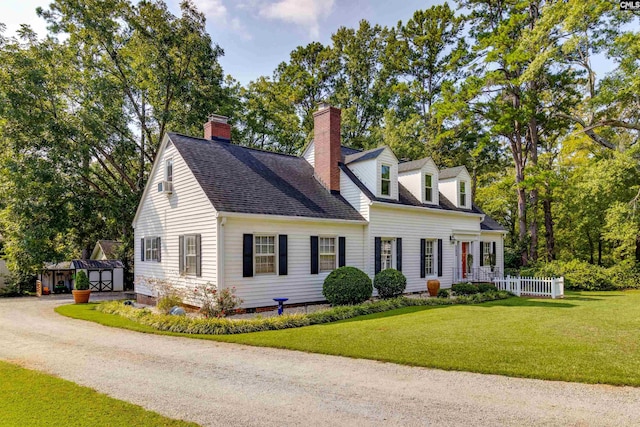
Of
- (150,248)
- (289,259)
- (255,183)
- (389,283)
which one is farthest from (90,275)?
(389,283)

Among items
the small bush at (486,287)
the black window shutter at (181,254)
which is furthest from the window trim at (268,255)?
the small bush at (486,287)

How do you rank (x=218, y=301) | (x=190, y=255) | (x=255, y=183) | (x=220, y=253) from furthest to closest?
1. (x=255, y=183)
2. (x=190, y=255)
3. (x=220, y=253)
4. (x=218, y=301)

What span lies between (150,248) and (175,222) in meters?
3.07

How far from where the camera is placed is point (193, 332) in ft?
34.3

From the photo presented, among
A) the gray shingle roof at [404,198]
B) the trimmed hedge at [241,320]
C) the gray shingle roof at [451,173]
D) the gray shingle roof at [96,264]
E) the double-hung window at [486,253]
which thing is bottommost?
the trimmed hedge at [241,320]

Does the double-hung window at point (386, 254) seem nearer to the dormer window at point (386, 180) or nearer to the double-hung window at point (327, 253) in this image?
the dormer window at point (386, 180)

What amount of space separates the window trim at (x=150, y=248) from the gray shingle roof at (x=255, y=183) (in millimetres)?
4624

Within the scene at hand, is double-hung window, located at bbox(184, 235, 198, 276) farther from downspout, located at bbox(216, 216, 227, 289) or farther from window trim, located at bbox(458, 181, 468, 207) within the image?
window trim, located at bbox(458, 181, 468, 207)

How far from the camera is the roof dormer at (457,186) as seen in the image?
2052 centimetres

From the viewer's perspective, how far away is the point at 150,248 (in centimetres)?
1756

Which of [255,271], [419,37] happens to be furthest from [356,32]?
[255,271]

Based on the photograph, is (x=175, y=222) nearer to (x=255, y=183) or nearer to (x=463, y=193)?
(x=255, y=183)

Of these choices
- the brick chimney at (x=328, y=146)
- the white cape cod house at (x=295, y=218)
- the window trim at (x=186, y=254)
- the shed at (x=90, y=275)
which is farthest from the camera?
the shed at (x=90, y=275)

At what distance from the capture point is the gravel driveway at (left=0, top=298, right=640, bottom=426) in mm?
4973
